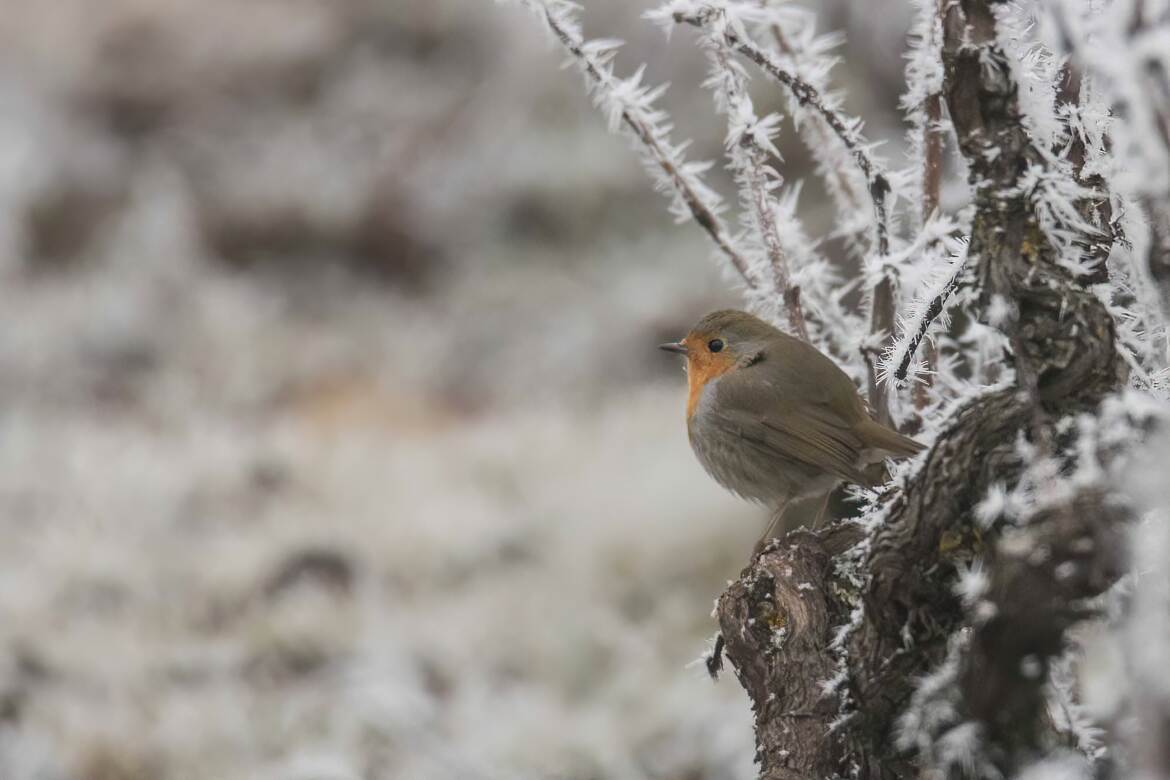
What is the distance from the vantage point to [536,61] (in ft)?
30.0

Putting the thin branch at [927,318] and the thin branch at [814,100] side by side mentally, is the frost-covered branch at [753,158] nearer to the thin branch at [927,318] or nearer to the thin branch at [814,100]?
the thin branch at [814,100]

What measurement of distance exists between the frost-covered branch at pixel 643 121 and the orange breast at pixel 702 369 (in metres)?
0.58

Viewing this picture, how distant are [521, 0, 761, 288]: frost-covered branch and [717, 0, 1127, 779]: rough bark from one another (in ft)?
2.36

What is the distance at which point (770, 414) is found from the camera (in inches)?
105

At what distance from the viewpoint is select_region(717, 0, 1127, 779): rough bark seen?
4.03 feet

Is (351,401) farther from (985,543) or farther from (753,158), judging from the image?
(985,543)

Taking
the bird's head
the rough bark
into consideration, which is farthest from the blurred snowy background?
the bird's head

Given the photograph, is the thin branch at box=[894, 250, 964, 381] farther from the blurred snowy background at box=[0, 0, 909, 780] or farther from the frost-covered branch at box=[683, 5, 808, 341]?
the blurred snowy background at box=[0, 0, 909, 780]

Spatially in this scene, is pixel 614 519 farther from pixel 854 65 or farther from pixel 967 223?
pixel 967 223

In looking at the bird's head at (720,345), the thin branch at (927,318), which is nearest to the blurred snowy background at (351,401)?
the thin branch at (927,318)

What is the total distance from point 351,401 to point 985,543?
553 cm

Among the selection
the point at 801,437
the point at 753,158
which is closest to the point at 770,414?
the point at 801,437

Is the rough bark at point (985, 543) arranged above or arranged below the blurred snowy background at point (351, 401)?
below

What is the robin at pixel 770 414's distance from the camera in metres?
2.43
